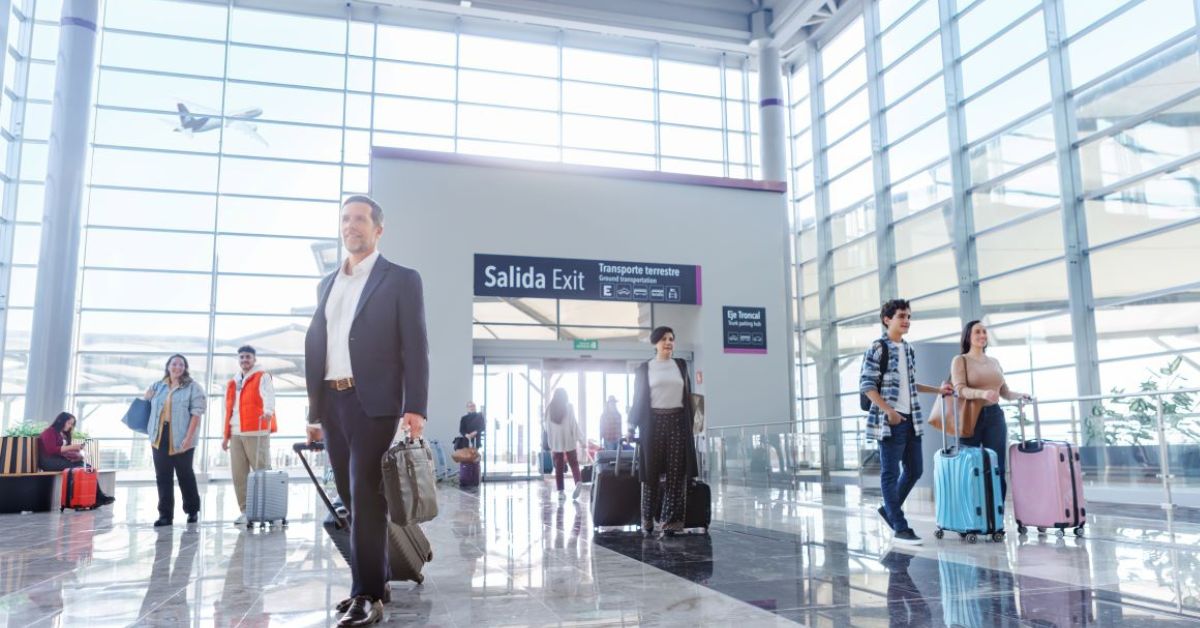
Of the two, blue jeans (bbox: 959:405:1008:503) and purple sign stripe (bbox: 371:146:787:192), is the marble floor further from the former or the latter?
purple sign stripe (bbox: 371:146:787:192)

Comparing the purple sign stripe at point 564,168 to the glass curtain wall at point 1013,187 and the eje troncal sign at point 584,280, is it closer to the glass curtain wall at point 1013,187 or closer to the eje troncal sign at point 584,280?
the eje troncal sign at point 584,280

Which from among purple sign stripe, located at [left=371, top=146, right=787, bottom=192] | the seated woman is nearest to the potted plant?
purple sign stripe, located at [left=371, top=146, right=787, bottom=192]

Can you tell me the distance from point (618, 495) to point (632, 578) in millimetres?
2323

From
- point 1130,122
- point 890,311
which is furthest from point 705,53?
point 890,311

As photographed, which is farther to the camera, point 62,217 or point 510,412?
point 510,412

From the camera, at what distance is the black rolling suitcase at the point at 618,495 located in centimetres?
632

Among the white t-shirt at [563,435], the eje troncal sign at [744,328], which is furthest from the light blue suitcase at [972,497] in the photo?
the eje troncal sign at [744,328]

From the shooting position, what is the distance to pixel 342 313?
3.30m

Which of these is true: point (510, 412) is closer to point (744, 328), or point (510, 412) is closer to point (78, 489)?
point (744, 328)

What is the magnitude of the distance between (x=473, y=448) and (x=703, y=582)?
31.3 ft

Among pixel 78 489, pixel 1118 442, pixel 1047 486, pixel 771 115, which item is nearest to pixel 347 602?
pixel 1047 486

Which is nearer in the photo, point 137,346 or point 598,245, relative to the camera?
point 598,245

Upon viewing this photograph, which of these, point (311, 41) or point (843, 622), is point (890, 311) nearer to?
point (843, 622)

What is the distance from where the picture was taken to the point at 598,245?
51.3 feet
